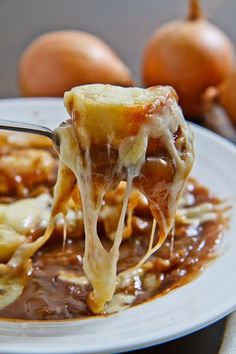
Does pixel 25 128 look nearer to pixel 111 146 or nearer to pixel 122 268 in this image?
pixel 111 146

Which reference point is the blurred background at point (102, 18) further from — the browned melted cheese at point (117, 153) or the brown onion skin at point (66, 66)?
the browned melted cheese at point (117, 153)

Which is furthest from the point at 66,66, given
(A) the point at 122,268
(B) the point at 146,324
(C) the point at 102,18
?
(B) the point at 146,324

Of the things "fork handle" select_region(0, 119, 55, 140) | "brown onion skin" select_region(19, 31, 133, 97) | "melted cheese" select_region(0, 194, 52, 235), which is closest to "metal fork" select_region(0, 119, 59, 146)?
"fork handle" select_region(0, 119, 55, 140)

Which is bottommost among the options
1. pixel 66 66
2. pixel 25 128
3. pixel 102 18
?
pixel 102 18

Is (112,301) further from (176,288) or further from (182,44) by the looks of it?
(182,44)

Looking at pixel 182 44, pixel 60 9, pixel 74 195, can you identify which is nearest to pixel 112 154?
pixel 74 195

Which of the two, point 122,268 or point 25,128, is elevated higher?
point 25,128

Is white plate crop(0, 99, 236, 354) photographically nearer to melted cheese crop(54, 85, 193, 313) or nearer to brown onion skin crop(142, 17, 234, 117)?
melted cheese crop(54, 85, 193, 313)
